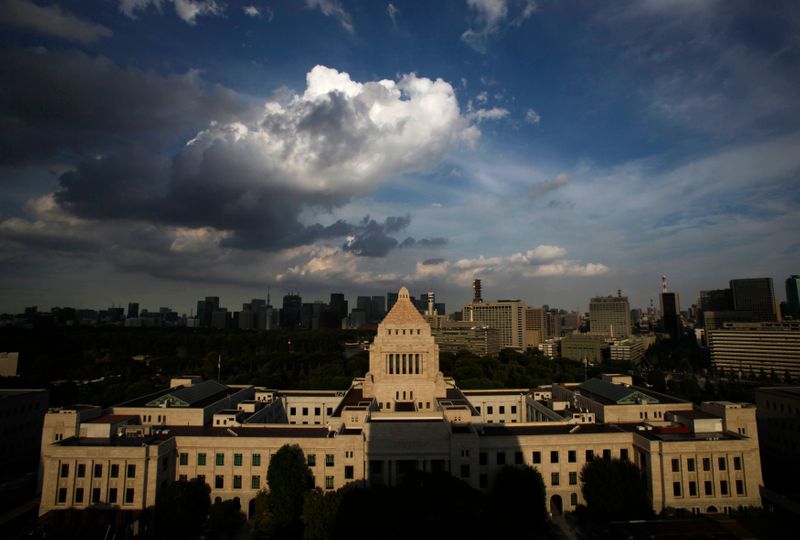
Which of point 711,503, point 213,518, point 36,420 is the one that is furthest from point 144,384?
point 711,503

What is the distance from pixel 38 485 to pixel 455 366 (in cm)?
10895

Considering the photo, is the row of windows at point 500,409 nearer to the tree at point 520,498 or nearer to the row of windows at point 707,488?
the tree at point 520,498

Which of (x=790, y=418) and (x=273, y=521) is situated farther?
(x=790, y=418)

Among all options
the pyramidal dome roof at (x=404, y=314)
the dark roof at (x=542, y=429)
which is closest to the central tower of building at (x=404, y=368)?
the pyramidal dome roof at (x=404, y=314)

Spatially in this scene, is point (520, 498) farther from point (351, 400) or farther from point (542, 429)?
point (351, 400)

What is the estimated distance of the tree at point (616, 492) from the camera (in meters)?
56.2

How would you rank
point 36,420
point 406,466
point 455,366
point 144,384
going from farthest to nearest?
point 455,366 → point 144,384 → point 36,420 → point 406,466

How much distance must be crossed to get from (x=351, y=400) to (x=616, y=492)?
149 feet

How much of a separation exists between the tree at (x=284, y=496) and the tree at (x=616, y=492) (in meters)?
37.2

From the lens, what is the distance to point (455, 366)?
149500mm

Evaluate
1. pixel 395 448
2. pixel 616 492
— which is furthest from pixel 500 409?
pixel 395 448

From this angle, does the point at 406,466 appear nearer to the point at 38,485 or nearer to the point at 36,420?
the point at 38,485

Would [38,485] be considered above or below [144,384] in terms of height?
below

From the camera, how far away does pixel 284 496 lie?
56.2m
